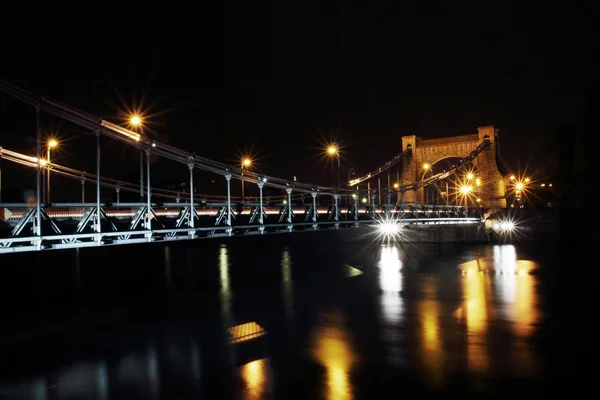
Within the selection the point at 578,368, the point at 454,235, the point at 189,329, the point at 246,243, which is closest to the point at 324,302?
the point at 189,329

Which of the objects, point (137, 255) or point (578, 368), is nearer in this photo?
point (578, 368)

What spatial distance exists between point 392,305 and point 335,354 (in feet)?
21.2

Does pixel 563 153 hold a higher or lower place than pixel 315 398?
higher

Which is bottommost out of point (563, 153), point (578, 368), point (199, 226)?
point (578, 368)

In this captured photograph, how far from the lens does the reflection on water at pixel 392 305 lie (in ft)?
37.4

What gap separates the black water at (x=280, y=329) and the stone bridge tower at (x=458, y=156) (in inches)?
1971

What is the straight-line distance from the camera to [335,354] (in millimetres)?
11234

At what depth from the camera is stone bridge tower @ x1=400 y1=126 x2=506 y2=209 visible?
76656 mm

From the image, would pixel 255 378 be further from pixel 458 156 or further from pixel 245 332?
pixel 458 156

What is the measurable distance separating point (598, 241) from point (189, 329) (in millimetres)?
36592

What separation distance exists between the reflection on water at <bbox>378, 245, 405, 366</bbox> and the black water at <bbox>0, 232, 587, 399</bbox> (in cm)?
5

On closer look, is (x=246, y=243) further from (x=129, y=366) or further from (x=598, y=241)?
(x=598, y=241)

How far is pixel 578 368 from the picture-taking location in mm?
10016

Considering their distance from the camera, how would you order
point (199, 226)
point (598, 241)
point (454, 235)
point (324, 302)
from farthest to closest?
point (454, 235), point (598, 241), point (199, 226), point (324, 302)
